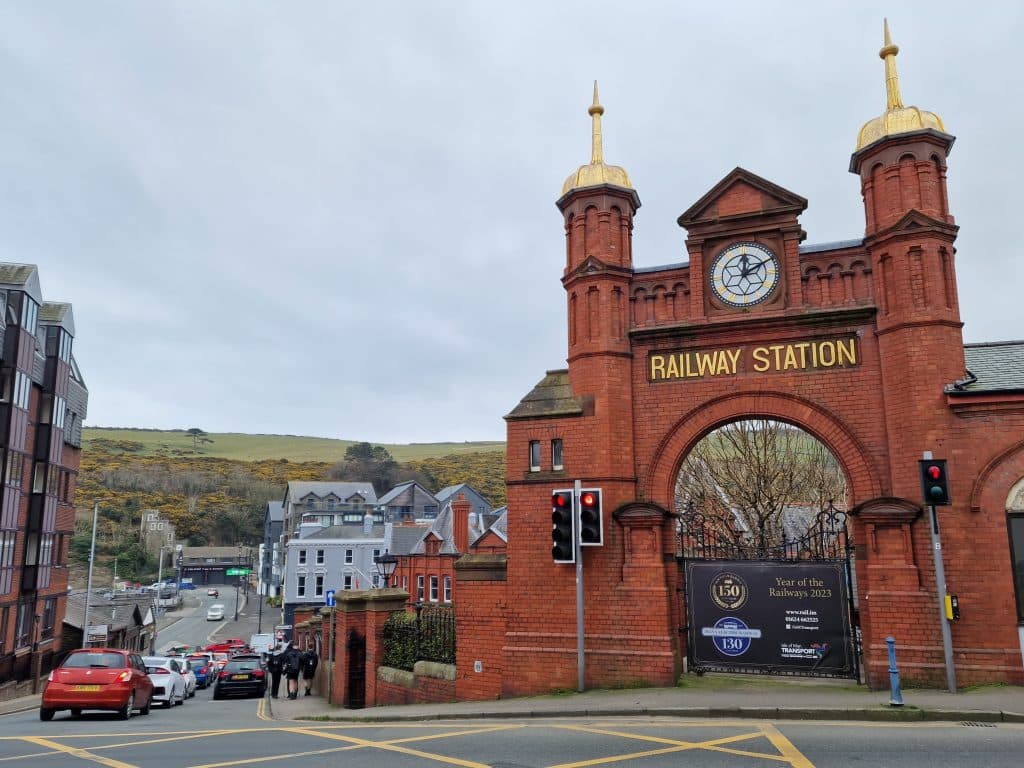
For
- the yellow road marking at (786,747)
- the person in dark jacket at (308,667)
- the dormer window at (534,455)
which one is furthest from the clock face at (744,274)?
the person in dark jacket at (308,667)

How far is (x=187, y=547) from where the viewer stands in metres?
109

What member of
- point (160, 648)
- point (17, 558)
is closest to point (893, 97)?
point (17, 558)

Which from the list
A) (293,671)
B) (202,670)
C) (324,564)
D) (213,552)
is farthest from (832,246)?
(213,552)

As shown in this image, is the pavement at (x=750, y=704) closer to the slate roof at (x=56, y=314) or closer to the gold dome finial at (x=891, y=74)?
the gold dome finial at (x=891, y=74)

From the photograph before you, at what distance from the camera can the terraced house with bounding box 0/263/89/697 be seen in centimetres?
3061

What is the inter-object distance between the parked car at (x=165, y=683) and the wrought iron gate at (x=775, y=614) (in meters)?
12.5

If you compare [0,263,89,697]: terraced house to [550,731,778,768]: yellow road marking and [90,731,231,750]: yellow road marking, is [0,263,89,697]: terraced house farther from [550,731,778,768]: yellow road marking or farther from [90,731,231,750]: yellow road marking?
[550,731,778,768]: yellow road marking

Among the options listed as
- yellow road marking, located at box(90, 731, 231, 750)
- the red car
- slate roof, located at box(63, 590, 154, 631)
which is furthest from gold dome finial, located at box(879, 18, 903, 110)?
slate roof, located at box(63, 590, 154, 631)

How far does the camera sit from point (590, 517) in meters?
13.2

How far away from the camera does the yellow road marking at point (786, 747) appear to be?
776 centimetres

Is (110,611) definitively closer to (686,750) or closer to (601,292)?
(601,292)

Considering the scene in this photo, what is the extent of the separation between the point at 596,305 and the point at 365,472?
131619 mm

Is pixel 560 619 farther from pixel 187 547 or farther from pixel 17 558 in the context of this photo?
pixel 187 547

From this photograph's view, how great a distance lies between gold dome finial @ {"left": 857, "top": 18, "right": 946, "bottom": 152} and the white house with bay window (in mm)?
55706
